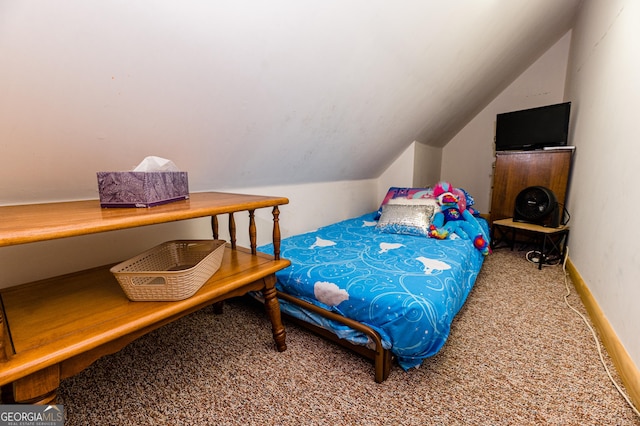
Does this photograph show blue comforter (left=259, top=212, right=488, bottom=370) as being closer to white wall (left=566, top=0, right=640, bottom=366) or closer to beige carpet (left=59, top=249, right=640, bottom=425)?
beige carpet (left=59, top=249, right=640, bottom=425)

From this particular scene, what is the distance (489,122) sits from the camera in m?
3.88

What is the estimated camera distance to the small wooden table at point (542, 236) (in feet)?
7.70

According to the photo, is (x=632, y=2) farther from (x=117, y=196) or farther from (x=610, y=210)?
(x=117, y=196)

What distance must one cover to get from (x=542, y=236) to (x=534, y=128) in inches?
43.1

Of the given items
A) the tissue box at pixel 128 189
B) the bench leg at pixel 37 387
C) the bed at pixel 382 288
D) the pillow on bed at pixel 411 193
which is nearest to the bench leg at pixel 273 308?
the bed at pixel 382 288

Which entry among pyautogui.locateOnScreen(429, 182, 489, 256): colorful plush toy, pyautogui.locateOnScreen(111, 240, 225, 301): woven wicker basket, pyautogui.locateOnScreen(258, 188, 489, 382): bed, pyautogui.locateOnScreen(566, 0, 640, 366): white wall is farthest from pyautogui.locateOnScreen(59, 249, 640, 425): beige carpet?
pyautogui.locateOnScreen(429, 182, 489, 256): colorful plush toy

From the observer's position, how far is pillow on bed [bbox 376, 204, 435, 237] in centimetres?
222

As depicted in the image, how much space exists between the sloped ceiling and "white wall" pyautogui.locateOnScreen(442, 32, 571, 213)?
1.49 metres

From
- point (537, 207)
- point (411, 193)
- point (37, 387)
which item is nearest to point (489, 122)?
point (537, 207)

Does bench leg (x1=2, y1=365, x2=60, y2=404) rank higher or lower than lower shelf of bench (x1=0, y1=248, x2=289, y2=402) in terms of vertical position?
lower

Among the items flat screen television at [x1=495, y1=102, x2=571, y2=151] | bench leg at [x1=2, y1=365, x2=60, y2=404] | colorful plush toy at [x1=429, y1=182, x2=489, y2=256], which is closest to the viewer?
bench leg at [x1=2, y1=365, x2=60, y2=404]

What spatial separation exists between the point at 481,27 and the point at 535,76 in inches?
88.5

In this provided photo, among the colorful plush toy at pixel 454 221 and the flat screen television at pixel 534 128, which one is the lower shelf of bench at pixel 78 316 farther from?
the flat screen television at pixel 534 128

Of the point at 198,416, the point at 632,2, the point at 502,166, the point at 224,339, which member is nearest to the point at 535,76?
the point at 502,166
